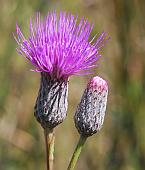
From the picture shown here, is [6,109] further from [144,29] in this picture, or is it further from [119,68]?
[144,29]

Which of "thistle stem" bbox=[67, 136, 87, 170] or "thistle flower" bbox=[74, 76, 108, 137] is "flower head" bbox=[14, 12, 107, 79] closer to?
"thistle flower" bbox=[74, 76, 108, 137]

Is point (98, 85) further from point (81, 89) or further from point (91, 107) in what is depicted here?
point (81, 89)

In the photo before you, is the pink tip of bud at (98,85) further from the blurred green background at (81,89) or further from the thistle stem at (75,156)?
the blurred green background at (81,89)

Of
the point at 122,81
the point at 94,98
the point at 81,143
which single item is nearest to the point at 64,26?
the point at 94,98

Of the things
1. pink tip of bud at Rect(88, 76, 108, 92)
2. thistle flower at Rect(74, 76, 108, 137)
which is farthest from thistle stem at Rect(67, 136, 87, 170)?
pink tip of bud at Rect(88, 76, 108, 92)

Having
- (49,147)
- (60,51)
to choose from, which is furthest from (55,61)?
(49,147)

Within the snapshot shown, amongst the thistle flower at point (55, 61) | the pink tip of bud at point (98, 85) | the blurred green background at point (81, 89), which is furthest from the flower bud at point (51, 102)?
the blurred green background at point (81, 89)
